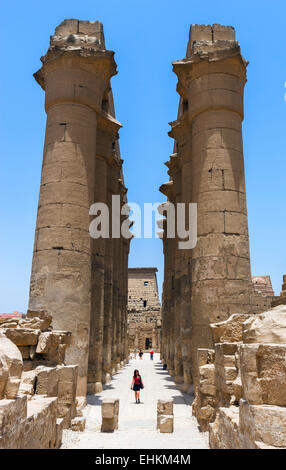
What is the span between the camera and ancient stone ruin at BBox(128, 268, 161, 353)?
37.6m

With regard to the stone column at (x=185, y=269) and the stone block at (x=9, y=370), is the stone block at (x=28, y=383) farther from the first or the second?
the stone column at (x=185, y=269)

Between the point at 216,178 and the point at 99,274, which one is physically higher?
the point at 216,178

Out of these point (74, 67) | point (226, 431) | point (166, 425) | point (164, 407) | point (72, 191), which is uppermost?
point (74, 67)

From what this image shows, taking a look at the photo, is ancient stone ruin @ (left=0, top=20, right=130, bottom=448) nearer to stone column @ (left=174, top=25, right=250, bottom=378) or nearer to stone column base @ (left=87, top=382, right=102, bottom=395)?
stone column base @ (left=87, top=382, right=102, bottom=395)

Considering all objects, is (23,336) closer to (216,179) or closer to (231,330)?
(231,330)

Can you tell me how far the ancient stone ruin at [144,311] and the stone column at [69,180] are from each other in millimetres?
27677

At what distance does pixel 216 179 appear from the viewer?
10773 millimetres

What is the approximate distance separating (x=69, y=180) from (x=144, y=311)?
33019 mm

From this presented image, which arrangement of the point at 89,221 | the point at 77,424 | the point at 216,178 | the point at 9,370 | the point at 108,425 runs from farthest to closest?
the point at 89,221
the point at 216,178
the point at 108,425
the point at 77,424
the point at 9,370

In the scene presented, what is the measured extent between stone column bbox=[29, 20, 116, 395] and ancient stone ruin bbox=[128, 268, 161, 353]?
2768 cm

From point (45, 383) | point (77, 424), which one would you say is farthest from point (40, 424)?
point (77, 424)

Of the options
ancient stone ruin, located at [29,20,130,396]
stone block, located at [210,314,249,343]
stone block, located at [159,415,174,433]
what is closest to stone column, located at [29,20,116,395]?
ancient stone ruin, located at [29,20,130,396]

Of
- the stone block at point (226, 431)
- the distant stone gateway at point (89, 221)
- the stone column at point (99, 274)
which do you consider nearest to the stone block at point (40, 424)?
the distant stone gateway at point (89, 221)

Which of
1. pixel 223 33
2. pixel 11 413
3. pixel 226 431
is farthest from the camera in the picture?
pixel 223 33
